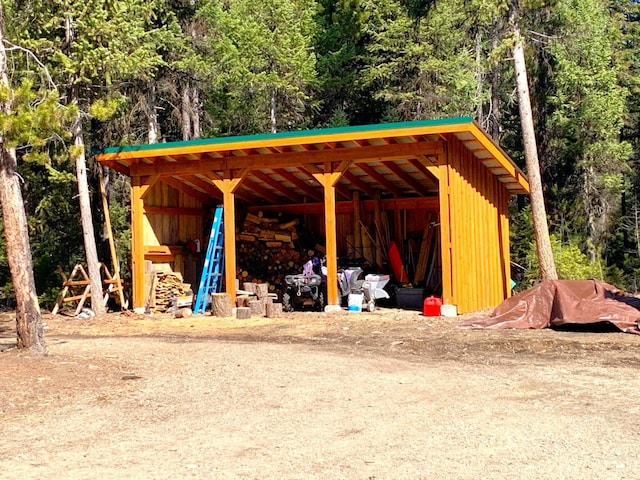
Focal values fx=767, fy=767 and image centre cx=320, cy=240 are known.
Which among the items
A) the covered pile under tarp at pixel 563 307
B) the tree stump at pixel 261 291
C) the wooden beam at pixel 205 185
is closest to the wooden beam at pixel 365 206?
the wooden beam at pixel 205 185

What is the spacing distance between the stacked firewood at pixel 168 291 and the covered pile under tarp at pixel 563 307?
7.67 m

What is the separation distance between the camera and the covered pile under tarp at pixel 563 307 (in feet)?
40.4

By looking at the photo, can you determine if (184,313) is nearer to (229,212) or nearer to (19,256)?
(229,212)

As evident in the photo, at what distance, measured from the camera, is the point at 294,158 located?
16125mm

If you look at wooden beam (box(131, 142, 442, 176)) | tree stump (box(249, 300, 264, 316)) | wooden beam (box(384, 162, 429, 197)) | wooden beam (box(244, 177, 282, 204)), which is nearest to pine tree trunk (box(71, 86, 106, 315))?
wooden beam (box(131, 142, 442, 176))

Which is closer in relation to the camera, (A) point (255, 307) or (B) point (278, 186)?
(A) point (255, 307)

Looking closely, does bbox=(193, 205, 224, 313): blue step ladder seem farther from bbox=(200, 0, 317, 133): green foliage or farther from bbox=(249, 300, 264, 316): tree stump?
bbox=(200, 0, 317, 133): green foliage

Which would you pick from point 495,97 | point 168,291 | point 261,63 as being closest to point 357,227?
point 168,291

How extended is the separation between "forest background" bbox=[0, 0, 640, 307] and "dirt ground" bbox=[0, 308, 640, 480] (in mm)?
9436

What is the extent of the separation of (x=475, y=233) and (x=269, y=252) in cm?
587

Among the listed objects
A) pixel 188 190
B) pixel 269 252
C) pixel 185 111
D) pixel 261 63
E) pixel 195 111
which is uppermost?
pixel 261 63

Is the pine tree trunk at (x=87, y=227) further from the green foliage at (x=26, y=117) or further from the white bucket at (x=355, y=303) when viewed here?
the green foliage at (x=26, y=117)

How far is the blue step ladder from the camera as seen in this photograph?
1753 centimetres

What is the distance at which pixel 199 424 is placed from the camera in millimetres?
6184
